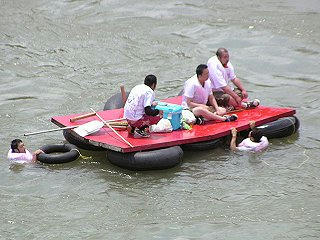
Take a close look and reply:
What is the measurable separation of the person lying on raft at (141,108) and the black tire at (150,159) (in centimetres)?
50

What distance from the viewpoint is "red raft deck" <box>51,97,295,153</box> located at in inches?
467

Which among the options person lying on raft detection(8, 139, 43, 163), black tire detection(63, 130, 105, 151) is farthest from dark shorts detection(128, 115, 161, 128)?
person lying on raft detection(8, 139, 43, 163)

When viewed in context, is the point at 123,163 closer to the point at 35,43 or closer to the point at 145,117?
the point at 145,117

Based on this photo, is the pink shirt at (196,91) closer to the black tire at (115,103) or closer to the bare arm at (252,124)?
the bare arm at (252,124)

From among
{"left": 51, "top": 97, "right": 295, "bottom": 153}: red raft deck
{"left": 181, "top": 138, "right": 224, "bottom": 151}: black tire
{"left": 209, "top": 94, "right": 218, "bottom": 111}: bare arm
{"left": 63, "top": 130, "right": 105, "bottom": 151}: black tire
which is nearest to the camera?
{"left": 51, "top": 97, "right": 295, "bottom": 153}: red raft deck

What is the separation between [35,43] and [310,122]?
876cm

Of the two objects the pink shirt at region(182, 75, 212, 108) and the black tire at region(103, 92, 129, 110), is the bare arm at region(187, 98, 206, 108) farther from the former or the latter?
the black tire at region(103, 92, 129, 110)

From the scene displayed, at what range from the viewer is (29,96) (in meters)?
16.1

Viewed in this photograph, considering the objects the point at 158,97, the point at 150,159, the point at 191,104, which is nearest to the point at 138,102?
the point at 150,159

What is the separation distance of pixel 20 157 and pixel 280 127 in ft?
14.7

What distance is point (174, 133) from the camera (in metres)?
12.4

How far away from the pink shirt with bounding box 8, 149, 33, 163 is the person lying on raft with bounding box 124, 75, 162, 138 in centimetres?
170

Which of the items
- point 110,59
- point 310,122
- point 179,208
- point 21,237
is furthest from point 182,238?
point 110,59

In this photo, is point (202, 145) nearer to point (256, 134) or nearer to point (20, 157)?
point (256, 134)
